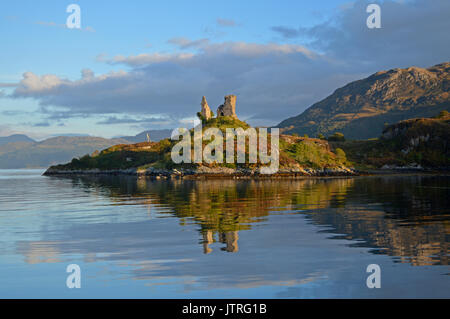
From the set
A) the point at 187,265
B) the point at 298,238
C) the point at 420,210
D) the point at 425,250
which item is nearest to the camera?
the point at 187,265

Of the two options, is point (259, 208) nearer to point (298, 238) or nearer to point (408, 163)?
point (298, 238)

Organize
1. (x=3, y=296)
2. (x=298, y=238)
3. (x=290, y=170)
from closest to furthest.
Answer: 1. (x=3, y=296)
2. (x=298, y=238)
3. (x=290, y=170)

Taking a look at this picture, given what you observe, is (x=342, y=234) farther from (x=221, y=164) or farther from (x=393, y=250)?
(x=221, y=164)

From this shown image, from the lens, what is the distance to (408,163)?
187 m

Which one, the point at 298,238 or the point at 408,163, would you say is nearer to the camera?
the point at 298,238

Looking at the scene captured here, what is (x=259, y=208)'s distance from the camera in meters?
42.3

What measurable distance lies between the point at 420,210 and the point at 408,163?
164187 mm

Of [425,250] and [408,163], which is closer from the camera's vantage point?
[425,250]

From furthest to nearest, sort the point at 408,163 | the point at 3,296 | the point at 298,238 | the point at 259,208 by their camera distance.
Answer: the point at 408,163
the point at 259,208
the point at 298,238
the point at 3,296
